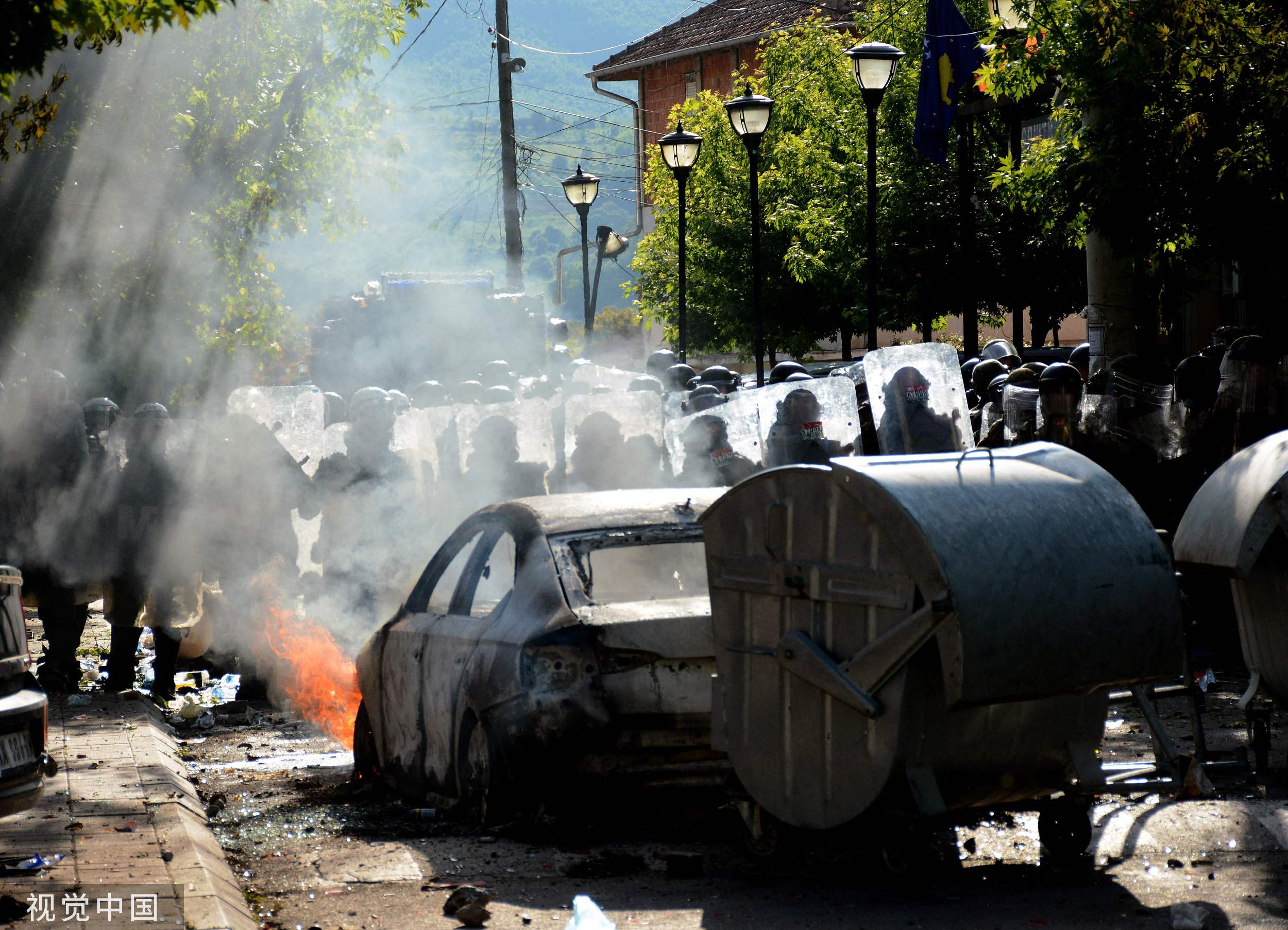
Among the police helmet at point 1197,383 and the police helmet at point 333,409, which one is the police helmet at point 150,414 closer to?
the police helmet at point 333,409

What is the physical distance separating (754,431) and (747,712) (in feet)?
18.6

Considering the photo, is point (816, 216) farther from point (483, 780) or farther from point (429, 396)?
point (483, 780)

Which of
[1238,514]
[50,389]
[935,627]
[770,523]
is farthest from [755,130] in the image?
[935,627]

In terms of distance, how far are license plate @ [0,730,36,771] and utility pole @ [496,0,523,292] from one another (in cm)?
2259

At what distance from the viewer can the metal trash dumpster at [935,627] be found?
4.64 meters

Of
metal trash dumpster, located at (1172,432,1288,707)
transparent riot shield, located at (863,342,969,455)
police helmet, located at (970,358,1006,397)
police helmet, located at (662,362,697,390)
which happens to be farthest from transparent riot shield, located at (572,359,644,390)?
metal trash dumpster, located at (1172,432,1288,707)

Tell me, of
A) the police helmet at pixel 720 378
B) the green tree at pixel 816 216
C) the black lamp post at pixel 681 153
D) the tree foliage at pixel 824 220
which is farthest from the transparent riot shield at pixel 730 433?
the green tree at pixel 816 216

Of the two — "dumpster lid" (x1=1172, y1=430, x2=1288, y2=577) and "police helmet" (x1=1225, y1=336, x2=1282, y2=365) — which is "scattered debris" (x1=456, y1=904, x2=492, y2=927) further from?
"police helmet" (x1=1225, y1=336, x2=1282, y2=365)

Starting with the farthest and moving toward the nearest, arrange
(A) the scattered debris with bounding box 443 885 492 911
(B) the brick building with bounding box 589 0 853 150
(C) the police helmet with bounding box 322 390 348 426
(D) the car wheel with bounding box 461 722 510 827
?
(B) the brick building with bounding box 589 0 853 150 → (C) the police helmet with bounding box 322 390 348 426 → (D) the car wheel with bounding box 461 722 510 827 → (A) the scattered debris with bounding box 443 885 492 911

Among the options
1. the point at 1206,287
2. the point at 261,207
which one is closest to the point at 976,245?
the point at 1206,287

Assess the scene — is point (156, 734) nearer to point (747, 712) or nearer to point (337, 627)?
point (337, 627)

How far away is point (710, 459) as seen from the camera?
1038 cm

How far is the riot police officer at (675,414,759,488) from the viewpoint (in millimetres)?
10250

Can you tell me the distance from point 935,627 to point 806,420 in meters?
5.98
